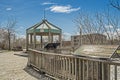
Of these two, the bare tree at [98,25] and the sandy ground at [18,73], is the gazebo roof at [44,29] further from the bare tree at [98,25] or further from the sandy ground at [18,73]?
the sandy ground at [18,73]

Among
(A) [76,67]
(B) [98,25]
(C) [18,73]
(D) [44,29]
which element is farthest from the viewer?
(D) [44,29]

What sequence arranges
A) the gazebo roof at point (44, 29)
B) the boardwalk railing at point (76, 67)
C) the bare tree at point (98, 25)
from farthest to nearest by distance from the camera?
the gazebo roof at point (44, 29) → the bare tree at point (98, 25) → the boardwalk railing at point (76, 67)

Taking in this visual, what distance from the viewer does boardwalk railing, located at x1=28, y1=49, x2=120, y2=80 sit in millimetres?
4855

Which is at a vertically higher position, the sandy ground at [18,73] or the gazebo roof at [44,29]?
the gazebo roof at [44,29]

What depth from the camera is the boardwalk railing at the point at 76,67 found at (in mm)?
4855

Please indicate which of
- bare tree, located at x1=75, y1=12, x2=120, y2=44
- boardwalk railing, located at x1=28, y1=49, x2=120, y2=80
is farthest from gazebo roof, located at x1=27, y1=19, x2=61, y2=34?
boardwalk railing, located at x1=28, y1=49, x2=120, y2=80

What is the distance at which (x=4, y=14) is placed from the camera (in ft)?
113

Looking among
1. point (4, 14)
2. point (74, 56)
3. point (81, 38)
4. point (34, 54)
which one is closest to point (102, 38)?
point (81, 38)

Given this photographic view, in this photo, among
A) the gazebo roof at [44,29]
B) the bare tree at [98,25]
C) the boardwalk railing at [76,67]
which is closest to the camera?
the boardwalk railing at [76,67]

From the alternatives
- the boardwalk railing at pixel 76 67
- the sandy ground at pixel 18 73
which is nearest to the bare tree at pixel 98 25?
the boardwalk railing at pixel 76 67

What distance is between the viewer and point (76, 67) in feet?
19.7

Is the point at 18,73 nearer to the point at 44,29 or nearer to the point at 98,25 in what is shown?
the point at 98,25

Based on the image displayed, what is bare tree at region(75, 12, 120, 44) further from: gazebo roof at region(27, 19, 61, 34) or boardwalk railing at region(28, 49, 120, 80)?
gazebo roof at region(27, 19, 61, 34)

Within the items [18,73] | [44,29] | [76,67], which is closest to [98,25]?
[18,73]
